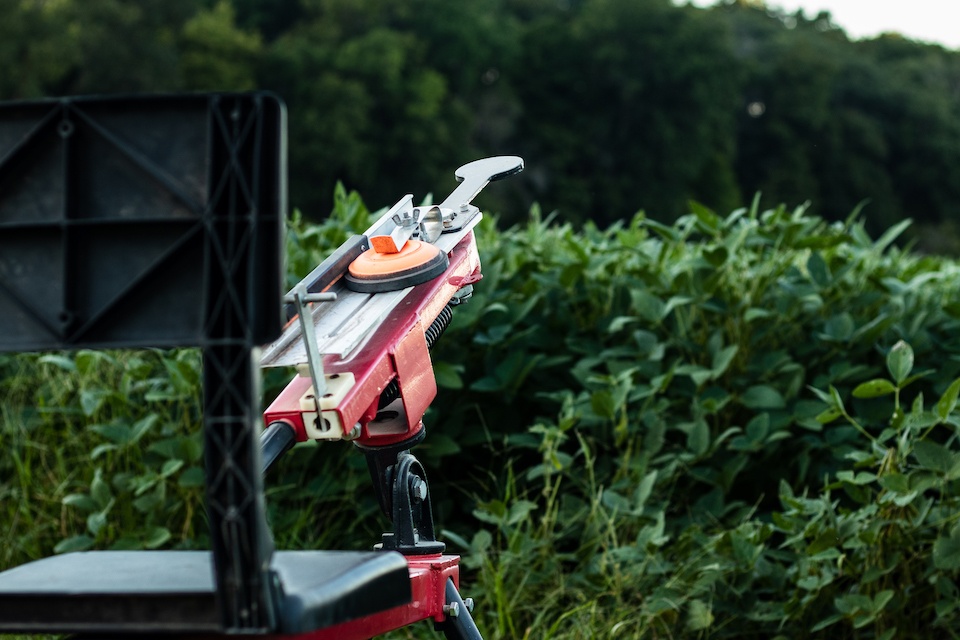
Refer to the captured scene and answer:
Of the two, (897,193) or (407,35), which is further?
(897,193)

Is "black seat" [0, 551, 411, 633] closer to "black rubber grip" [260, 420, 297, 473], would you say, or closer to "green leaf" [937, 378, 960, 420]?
"black rubber grip" [260, 420, 297, 473]

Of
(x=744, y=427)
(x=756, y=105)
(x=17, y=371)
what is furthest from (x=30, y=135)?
(x=756, y=105)

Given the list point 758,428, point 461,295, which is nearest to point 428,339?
point 461,295

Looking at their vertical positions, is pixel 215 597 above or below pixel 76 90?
above

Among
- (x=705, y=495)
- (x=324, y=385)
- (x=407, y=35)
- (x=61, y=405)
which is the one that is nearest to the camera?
(x=324, y=385)

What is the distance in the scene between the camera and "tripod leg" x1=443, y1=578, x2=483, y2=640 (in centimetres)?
171

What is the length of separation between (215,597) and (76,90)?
118ft

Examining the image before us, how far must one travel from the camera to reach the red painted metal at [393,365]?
144 cm

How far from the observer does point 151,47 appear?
1358 inches

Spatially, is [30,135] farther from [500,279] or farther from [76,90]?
[76,90]

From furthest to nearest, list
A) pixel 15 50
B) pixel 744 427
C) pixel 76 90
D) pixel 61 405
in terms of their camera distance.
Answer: pixel 76 90, pixel 15 50, pixel 61 405, pixel 744 427

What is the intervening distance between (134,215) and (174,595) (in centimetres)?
44

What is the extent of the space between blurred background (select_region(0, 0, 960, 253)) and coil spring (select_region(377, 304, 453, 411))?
28494 millimetres

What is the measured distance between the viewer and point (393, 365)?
5.06 feet
